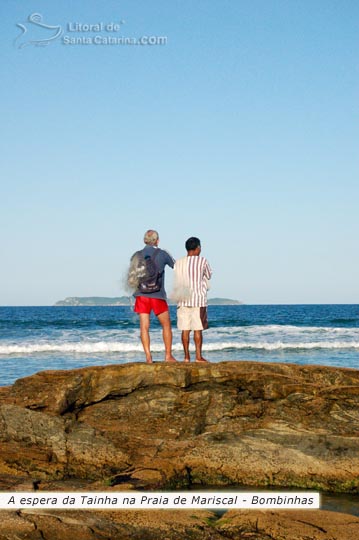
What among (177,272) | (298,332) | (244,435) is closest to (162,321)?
(177,272)

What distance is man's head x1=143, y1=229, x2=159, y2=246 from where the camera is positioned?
9680 mm

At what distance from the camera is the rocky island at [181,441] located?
5.76 m

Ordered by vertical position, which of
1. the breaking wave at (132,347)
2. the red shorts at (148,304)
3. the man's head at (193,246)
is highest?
the man's head at (193,246)

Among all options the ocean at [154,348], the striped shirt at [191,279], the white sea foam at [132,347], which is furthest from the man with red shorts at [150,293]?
the white sea foam at [132,347]

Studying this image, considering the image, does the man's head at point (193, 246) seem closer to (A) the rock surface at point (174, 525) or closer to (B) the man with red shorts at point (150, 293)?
(B) the man with red shorts at point (150, 293)

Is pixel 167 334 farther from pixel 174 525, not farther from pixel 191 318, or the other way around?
pixel 174 525

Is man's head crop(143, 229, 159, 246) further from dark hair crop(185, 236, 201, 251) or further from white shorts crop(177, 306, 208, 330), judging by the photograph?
white shorts crop(177, 306, 208, 330)

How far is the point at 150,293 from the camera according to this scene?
380 inches

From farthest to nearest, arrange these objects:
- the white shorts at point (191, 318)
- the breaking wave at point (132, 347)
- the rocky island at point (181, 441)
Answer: the breaking wave at point (132, 347) → the white shorts at point (191, 318) → the rocky island at point (181, 441)

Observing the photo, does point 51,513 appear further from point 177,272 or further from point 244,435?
point 177,272

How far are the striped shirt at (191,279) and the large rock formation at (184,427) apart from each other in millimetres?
1099

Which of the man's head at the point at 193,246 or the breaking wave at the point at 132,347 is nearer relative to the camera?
the man's head at the point at 193,246

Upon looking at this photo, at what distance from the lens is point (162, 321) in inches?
387

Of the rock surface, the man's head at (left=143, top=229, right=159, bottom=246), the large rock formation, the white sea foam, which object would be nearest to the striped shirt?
the man's head at (left=143, top=229, right=159, bottom=246)
